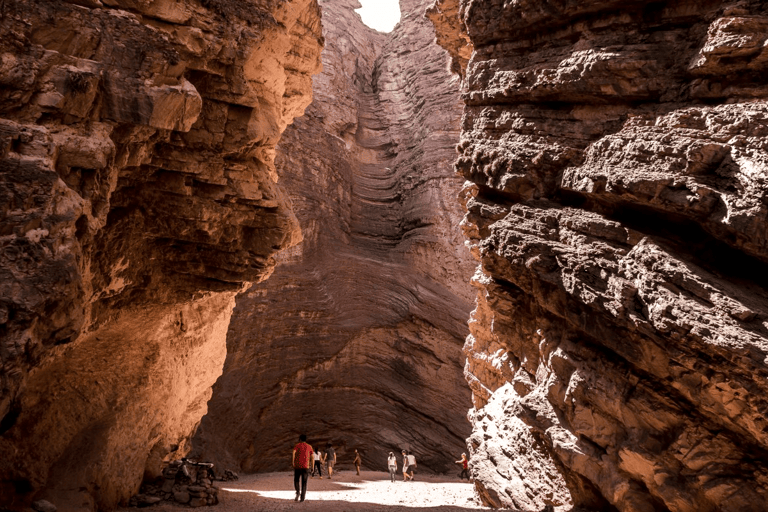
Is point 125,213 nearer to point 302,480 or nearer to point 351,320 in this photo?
point 302,480

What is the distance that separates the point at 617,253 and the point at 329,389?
50.3ft

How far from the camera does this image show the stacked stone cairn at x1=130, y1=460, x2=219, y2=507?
9.39m

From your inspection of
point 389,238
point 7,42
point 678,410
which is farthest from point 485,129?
point 389,238

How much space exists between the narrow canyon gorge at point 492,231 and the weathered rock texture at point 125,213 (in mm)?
32

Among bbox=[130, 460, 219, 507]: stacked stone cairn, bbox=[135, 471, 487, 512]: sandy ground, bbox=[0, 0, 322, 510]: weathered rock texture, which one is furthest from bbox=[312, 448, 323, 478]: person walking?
bbox=[130, 460, 219, 507]: stacked stone cairn

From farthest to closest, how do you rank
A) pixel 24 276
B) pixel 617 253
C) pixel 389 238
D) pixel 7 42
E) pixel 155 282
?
pixel 389 238
pixel 155 282
pixel 617 253
pixel 7 42
pixel 24 276

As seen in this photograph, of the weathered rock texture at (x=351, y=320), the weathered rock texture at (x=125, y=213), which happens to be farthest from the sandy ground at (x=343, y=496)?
the weathered rock texture at (x=351, y=320)

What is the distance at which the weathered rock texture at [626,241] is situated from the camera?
5.88m

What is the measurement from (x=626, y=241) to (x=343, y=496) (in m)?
7.60

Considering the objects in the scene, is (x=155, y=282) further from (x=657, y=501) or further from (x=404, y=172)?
(x=404, y=172)

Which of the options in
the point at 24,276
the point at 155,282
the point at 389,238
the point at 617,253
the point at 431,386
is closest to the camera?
the point at 24,276

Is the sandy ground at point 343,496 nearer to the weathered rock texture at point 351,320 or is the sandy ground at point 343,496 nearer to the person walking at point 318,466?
the person walking at point 318,466

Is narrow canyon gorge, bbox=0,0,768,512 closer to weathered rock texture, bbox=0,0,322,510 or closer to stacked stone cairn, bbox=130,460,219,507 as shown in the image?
weathered rock texture, bbox=0,0,322,510

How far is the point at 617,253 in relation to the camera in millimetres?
7012
